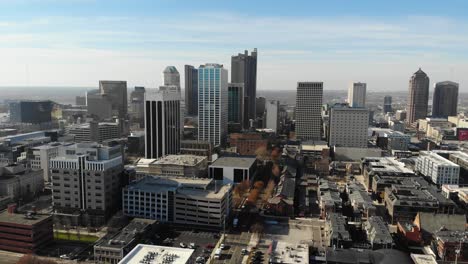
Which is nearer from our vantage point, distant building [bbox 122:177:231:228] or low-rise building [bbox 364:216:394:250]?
low-rise building [bbox 364:216:394:250]

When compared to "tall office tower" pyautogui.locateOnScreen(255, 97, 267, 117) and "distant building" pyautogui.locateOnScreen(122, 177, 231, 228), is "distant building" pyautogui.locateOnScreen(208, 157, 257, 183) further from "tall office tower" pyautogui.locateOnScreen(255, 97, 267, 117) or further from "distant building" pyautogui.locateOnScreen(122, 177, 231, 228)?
"tall office tower" pyautogui.locateOnScreen(255, 97, 267, 117)

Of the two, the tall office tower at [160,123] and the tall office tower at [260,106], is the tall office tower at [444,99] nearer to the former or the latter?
the tall office tower at [260,106]

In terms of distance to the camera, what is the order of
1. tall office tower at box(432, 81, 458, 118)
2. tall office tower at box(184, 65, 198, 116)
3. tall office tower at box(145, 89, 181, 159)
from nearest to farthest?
tall office tower at box(145, 89, 181, 159) < tall office tower at box(432, 81, 458, 118) < tall office tower at box(184, 65, 198, 116)

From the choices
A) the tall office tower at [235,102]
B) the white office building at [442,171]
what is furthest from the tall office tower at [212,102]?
the white office building at [442,171]

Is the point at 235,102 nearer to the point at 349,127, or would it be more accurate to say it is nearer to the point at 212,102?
the point at 212,102

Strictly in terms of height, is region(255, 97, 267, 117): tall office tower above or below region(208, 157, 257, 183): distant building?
above

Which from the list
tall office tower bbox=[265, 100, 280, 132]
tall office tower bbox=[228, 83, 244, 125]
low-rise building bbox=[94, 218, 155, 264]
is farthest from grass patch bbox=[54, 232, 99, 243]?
tall office tower bbox=[265, 100, 280, 132]

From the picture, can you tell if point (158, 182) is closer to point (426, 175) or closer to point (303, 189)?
point (303, 189)
